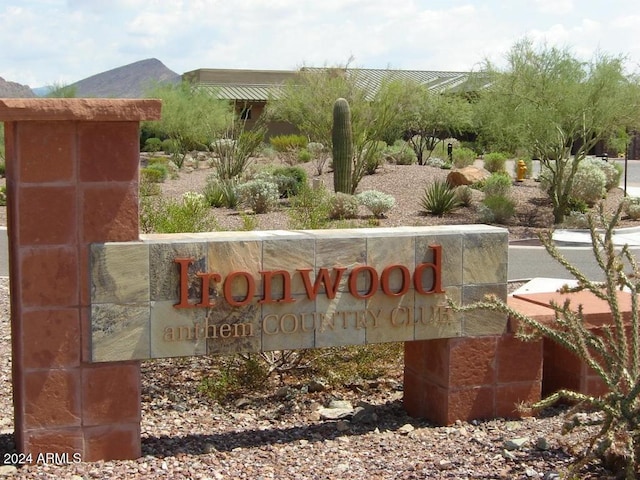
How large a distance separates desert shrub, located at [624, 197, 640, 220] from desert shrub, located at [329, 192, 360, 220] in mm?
6548

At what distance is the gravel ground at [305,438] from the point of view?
230 inches

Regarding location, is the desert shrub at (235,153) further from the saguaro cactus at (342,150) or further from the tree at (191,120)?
the tree at (191,120)

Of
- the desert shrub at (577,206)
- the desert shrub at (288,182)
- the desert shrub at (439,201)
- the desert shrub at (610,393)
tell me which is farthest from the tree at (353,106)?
the desert shrub at (610,393)

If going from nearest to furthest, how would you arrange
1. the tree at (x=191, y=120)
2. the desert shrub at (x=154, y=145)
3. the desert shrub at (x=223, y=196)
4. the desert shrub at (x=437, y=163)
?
the desert shrub at (x=223, y=196), the desert shrub at (x=437, y=163), the tree at (x=191, y=120), the desert shrub at (x=154, y=145)

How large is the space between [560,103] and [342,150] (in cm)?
548

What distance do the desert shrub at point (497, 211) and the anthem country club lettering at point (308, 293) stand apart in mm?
15882

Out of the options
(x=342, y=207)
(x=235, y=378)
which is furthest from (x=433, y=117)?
(x=235, y=378)

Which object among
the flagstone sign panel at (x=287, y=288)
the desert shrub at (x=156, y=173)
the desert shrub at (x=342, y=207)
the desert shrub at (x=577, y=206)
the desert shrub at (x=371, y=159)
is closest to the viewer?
the flagstone sign panel at (x=287, y=288)

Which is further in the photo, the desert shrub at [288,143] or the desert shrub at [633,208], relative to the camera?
the desert shrub at [288,143]

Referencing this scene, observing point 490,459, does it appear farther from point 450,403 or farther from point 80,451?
point 80,451

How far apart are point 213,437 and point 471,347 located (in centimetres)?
197

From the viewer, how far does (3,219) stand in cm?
2114

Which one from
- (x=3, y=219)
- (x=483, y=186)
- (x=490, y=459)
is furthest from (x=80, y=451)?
(x=483, y=186)

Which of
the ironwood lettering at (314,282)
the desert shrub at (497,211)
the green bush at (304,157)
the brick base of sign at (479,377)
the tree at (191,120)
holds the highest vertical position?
the tree at (191,120)
